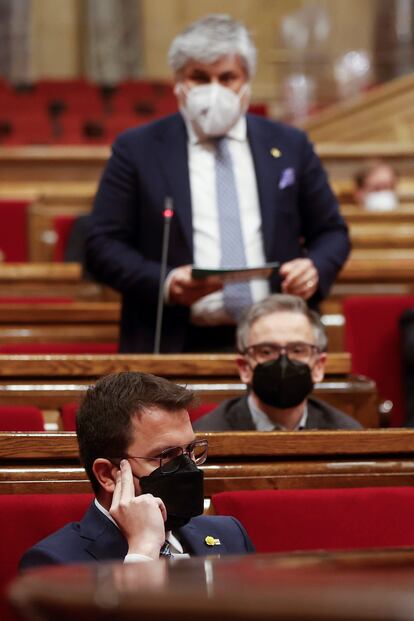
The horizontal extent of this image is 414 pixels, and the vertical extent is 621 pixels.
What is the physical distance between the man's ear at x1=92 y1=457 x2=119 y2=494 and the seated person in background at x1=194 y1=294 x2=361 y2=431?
35 centimetres

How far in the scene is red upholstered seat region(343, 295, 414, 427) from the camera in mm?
1881

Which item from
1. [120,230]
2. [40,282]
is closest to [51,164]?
[40,282]

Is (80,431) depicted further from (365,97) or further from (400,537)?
(365,97)

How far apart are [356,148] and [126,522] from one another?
2802mm

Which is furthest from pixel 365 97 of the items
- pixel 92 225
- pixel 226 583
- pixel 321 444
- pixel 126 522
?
pixel 226 583

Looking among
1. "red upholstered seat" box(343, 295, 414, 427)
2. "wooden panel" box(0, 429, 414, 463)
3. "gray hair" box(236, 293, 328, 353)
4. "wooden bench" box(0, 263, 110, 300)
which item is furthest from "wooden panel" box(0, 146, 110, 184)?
"wooden panel" box(0, 429, 414, 463)

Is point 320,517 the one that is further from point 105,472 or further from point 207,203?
point 207,203

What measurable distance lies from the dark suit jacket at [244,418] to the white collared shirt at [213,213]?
0.25 metres

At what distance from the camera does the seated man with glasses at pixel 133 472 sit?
85cm

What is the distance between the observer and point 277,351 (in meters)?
1.30

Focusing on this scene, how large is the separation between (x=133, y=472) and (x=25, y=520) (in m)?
0.12

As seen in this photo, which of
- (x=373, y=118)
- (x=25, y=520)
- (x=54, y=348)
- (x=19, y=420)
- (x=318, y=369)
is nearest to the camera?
(x=25, y=520)

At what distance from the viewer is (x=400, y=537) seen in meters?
0.99

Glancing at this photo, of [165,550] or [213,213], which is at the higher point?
[213,213]
